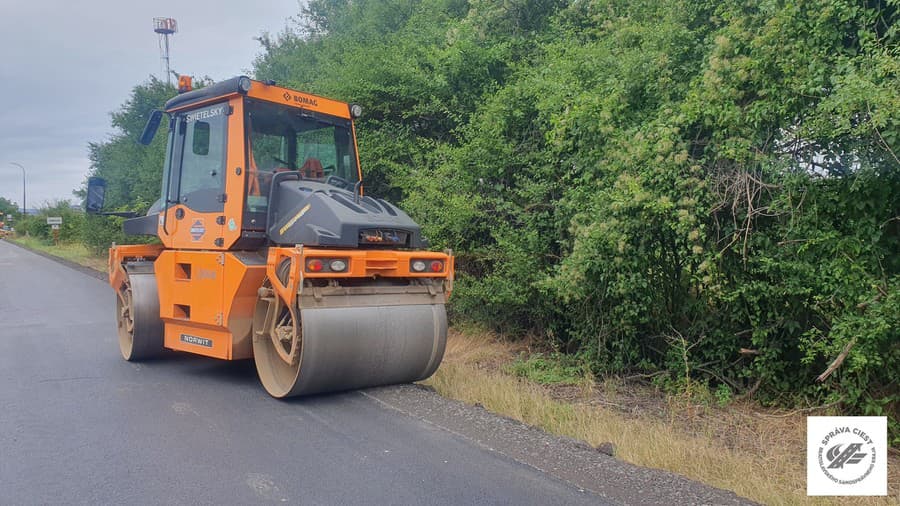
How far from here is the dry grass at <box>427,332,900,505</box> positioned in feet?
15.4

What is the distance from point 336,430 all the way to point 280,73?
18.6 m

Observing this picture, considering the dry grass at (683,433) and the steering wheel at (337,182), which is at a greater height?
the steering wheel at (337,182)

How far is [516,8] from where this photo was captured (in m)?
12.0

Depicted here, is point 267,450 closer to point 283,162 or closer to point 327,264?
point 327,264

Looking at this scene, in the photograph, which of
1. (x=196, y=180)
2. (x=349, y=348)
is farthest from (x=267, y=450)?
(x=196, y=180)

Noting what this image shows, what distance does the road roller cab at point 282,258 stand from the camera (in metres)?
6.10

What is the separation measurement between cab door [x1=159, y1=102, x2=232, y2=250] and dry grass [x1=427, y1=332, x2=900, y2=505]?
2872 millimetres

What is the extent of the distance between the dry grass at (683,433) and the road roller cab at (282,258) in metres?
0.87

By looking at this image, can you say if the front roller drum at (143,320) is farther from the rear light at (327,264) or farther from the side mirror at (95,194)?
the rear light at (327,264)

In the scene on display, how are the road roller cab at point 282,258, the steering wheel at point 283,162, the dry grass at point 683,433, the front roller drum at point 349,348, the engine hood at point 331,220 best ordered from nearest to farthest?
the dry grass at point 683,433, the front roller drum at point 349,348, the road roller cab at point 282,258, the engine hood at point 331,220, the steering wheel at point 283,162

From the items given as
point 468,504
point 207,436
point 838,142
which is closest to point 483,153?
point 838,142

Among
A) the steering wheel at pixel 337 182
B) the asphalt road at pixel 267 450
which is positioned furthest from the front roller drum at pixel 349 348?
the steering wheel at pixel 337 182

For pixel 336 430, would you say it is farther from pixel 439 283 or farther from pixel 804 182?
pixel 804 182

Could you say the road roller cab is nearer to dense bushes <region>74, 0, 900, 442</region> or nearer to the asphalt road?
the asphalt road
